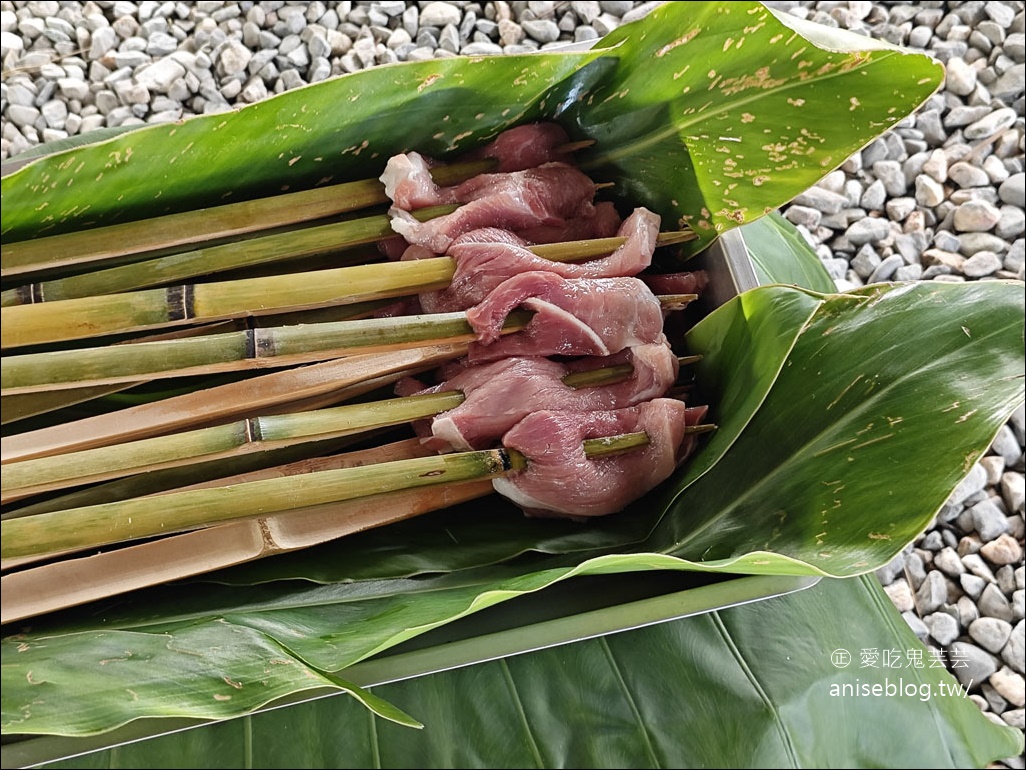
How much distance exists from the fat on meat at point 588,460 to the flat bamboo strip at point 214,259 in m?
0.30

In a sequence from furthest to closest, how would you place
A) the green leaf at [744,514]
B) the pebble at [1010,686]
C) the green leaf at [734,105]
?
the pebble at [1010,686]
the green leaf at [734,105]
the green leaf at [744,514]

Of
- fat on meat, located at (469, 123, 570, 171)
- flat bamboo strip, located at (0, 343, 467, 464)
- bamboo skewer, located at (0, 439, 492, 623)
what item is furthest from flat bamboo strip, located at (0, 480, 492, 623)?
fat on meat, located at (469, 123, 570, 171)

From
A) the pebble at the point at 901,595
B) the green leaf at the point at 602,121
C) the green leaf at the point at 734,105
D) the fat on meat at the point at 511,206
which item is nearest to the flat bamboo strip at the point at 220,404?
the fat on meat at the point at 511,206

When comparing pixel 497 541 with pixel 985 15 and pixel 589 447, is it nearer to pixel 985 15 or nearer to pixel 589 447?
pixel 589 447

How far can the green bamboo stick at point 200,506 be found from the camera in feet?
2.60

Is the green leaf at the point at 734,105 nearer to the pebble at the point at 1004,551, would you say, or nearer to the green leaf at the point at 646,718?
the green leaf at the point at 646,718

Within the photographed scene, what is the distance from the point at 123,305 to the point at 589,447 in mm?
518

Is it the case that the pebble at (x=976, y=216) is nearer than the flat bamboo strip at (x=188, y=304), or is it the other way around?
the flat bamboo strip at (x=188, y=304)

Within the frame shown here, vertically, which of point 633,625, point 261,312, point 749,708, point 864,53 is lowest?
point 749,708

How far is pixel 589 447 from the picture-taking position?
936 mm

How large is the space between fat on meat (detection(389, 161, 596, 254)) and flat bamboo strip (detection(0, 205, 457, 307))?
2cm

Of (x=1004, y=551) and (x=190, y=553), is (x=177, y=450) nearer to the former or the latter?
(x=190, y=553)

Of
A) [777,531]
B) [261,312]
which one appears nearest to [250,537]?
[261,312]

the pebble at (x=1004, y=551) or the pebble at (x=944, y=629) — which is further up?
the pebble at (x=1004, y=551)
